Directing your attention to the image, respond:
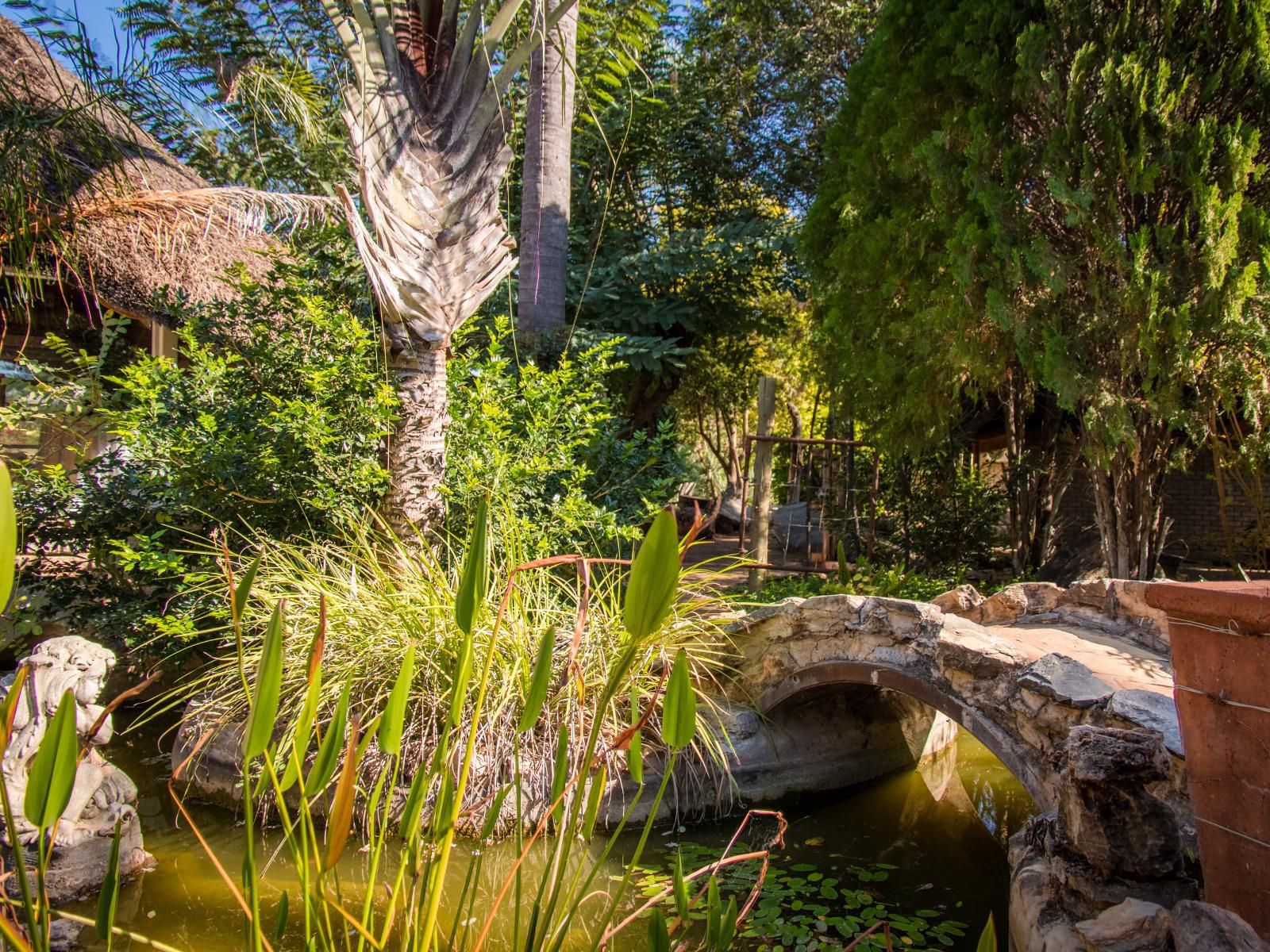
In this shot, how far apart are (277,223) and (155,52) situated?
2.12m

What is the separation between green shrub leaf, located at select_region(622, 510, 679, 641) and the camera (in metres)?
1.18

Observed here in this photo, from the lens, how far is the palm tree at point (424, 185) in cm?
425

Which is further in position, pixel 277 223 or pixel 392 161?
pixel 277 223

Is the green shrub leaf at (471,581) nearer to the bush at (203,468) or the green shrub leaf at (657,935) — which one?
the green shrub leaf at (657,935)

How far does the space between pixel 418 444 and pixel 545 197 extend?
4.21 meters

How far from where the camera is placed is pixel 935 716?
19.5ft

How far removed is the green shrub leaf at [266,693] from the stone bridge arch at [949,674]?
2405 millimetres

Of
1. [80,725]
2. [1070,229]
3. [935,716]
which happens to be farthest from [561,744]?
[1070,229]

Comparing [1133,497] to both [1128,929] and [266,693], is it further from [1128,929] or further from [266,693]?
[266,693]

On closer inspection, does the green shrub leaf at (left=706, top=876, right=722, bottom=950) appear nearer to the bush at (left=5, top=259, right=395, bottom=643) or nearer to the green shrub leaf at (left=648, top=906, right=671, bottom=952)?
the green shrub leaf at (left=648, top=906, right=671, bottom=952)

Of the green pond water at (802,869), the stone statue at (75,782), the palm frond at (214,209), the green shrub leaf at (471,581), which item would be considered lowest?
the green pond water at (802,869)

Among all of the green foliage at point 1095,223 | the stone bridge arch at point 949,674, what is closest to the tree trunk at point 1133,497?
the green foliage at point 1095,223

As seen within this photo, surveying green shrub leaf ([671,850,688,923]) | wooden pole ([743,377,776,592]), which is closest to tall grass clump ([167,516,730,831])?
green shrub leaf ([671,850,688,923])

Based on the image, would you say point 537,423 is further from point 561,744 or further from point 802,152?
point 802,152
